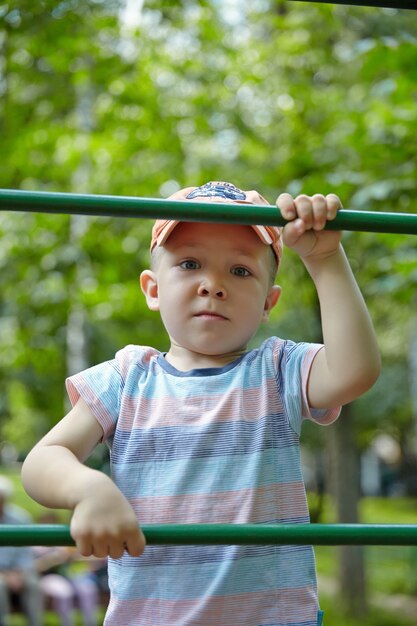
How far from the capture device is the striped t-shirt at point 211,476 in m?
1.46

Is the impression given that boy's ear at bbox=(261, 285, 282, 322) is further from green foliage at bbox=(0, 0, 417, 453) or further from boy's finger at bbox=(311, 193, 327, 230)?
green foliage at bbox=(0, 0, 417, 453)

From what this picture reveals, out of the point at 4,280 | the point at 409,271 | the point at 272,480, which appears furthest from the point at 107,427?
the point at 4,280

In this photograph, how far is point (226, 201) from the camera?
1629mm

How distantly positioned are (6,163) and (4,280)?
1.83 meters

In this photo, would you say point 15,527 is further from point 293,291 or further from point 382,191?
point 293,291

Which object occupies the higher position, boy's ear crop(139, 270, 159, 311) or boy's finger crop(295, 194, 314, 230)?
boy's finger crop(295, 194, 314, 230)

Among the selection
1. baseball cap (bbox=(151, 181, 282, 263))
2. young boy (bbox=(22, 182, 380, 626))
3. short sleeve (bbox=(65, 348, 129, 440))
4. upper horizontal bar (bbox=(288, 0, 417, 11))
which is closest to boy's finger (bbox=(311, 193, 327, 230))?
young boy (bbox=(22, 182, 380, 626))

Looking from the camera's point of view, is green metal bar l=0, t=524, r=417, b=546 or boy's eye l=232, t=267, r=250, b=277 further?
boy's eye l=232, t=267, r=250, b=277

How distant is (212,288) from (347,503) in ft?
24.3

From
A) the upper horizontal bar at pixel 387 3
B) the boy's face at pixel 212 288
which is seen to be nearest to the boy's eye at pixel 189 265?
the boy's face at pixel 212 288

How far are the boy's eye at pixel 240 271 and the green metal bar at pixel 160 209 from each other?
0.74 feet

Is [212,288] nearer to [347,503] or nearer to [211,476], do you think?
[211,476]

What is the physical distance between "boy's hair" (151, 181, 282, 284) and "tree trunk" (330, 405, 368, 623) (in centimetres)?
681

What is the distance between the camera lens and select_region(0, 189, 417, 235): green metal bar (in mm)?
1281
